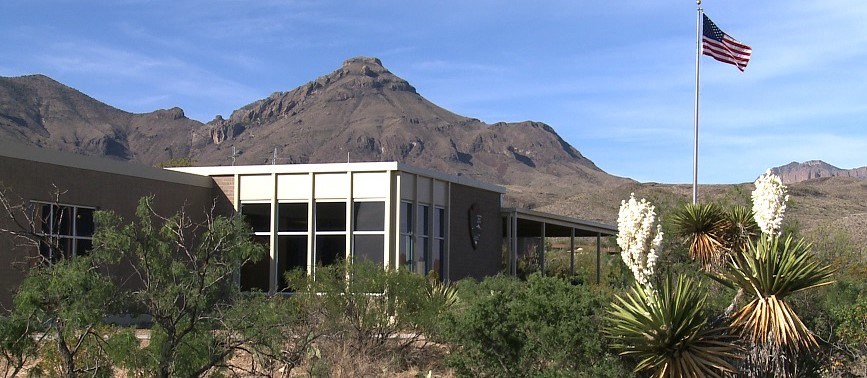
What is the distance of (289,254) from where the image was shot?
84.0ft

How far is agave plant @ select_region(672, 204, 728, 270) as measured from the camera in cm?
1886

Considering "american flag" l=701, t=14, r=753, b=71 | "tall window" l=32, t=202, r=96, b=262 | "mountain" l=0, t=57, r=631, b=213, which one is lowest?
"tall window" l=32, t=202, r=96, b=262

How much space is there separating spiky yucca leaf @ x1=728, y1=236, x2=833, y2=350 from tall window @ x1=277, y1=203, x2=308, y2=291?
13198 millimetres

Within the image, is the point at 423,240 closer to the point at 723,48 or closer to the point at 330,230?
the point at 330,230

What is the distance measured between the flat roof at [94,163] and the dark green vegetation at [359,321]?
2.35m

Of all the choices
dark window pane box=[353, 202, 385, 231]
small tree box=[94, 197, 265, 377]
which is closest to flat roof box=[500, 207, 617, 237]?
dark window pane box=[353, 202, 385, 231]

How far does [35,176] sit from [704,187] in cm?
6849

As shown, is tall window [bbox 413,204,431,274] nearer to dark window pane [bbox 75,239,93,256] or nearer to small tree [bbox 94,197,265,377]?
dark window pane [bbox 75,239,93,256]

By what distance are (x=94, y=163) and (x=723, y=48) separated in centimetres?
1469

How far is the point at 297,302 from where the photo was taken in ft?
56.0

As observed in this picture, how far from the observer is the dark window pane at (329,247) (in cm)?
2495

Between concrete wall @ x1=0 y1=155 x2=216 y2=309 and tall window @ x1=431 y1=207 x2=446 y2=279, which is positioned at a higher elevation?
concrete wall @ x1=0 y1=155 x2=216 y2=309

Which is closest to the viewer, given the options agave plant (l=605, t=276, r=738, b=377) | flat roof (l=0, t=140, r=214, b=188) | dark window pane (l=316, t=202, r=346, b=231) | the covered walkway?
agave plant (l=605, t=276, r=738, b=377)

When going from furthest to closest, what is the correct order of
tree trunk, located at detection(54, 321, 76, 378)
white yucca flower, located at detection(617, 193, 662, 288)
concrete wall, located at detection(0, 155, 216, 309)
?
concrete wall, located at detection(0, 155, 216, 309), white yucca flower, located at detection(617, 193, 662, 288), tree trunk, located at detection(54, 321, 76, 378)
